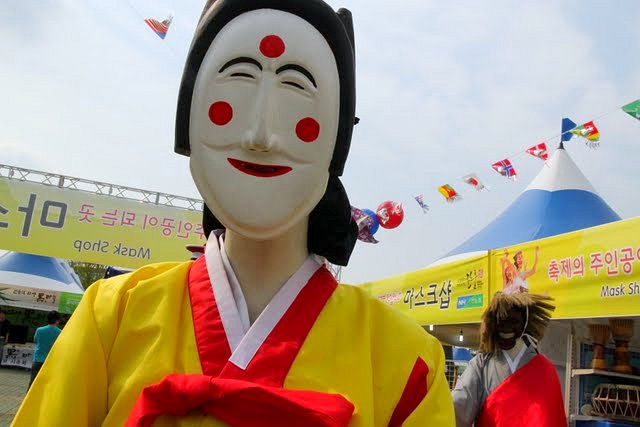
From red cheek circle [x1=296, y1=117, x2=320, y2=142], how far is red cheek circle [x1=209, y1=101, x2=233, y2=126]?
15cm

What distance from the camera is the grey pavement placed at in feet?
22.4

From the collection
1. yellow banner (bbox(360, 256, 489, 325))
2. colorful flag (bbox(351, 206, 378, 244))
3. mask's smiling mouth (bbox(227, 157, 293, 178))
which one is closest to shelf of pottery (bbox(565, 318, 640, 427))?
yellow banner (bbox(360, 256, 489, 325))

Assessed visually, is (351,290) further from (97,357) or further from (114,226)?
(114,226)

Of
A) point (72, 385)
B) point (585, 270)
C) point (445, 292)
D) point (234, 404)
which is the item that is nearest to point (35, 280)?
point (445, 292)

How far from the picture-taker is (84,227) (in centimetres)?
932

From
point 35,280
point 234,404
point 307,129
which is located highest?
point 35,280

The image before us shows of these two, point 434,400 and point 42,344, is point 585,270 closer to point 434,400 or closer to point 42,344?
point 434,400

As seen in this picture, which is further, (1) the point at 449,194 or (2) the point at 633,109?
(1) the point at 449,194

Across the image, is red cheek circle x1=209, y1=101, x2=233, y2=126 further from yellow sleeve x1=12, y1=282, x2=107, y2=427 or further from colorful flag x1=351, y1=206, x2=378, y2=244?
colorful flag x1=351, y1=206, x2=378, y2=244

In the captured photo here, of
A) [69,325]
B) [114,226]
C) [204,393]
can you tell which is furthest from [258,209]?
[114,226]

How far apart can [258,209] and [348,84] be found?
0.39 metres

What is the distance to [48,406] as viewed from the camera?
1.29 meters

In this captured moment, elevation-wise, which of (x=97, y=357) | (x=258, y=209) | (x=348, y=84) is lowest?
(x=97, y=357)

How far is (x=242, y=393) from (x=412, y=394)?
42 cm
